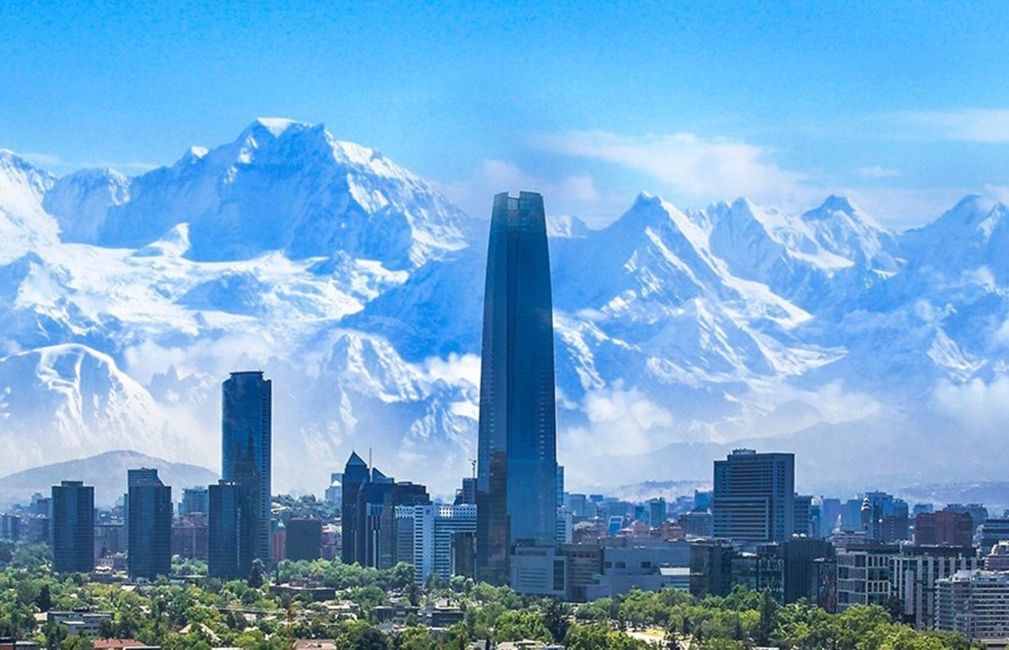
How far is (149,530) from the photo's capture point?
86562 mm

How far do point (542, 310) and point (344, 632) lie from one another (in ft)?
129

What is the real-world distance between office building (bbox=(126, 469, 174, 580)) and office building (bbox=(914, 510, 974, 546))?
72.6 ft

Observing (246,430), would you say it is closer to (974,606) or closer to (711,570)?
(711,570)

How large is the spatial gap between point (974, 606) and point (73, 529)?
3908 cm

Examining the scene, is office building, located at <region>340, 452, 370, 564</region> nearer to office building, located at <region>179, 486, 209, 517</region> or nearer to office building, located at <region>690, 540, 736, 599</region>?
office building, located at <region>179, 486, 209, 517</region>

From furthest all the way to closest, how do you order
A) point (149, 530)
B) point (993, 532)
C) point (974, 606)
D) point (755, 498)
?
point (993, 532) → point (149, 530) → point (755, 498) → point (974, 606)

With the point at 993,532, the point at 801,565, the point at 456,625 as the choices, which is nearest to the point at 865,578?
the point at 801,565

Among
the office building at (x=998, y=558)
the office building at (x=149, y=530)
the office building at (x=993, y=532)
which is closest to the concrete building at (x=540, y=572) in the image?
the office building at (x=998, y=558)

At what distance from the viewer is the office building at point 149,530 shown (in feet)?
275

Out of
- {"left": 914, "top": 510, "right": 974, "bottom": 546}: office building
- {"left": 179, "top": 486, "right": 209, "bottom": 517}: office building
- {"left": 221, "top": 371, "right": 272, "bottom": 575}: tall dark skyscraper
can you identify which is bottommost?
{"left": 914, "top": 510, "right": 974, "bottom": 546}: office building

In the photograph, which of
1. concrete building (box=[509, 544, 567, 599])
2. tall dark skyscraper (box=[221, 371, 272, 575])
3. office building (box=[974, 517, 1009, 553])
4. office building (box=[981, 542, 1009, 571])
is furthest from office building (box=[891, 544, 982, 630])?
tall dark skyscraper (box=[221, 371, 272, 575])

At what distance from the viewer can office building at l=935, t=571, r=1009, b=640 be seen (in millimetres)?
54156

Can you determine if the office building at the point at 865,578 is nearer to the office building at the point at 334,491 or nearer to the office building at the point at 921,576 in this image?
the office building at the point at 921,576

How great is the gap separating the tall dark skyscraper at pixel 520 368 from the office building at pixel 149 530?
10.5 m
